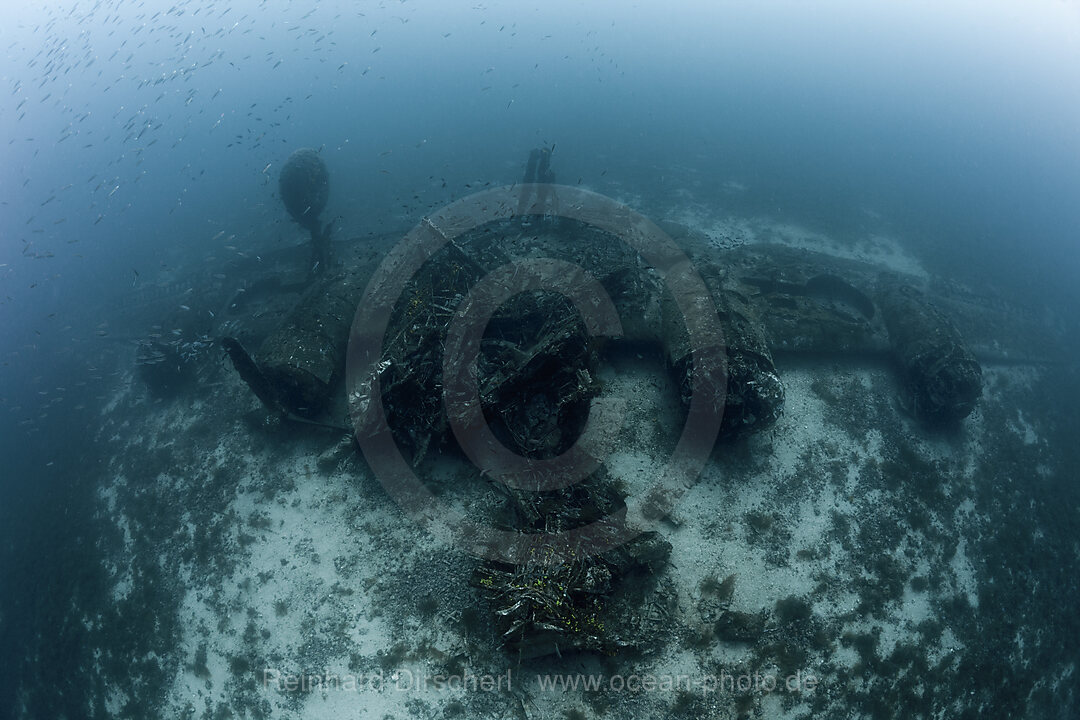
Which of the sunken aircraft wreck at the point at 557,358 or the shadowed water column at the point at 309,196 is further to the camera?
the shadowed water column at the point at 309,196

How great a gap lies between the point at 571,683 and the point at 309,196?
2256 centimetres

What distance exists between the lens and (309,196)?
2078cm

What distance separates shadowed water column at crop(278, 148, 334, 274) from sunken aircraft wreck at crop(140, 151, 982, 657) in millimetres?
3785

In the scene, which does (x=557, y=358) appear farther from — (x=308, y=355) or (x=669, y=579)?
(x=308, y=355)

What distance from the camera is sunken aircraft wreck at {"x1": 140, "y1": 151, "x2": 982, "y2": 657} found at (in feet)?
28.7

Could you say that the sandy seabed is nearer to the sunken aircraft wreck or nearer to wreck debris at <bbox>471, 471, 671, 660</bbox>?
wreck debris at <bbox>471, 471, 671, 660</bbox>

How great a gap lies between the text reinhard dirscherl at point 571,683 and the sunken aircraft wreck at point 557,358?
80 cm

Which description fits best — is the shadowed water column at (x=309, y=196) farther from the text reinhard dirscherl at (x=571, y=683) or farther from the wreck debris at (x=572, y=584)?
the text reinhard dirscherl at (x=571, y=683)

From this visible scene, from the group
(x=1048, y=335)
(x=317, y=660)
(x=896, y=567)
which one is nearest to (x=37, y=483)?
(x=317, y=660)

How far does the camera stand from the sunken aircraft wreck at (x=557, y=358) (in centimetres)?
875

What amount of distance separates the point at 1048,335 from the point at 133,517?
3467cm

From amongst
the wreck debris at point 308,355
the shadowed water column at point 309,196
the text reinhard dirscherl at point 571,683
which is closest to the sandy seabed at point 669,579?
the text reinhard dirscherl at point 571,683

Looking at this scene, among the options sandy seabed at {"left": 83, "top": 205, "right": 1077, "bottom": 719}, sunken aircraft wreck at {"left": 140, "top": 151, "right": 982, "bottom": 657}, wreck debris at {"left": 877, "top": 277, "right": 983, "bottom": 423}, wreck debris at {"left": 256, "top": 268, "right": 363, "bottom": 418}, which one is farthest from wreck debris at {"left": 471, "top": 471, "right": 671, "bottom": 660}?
wreck debris at {"left": 877, "top": 277, "right": 983, "bottom": 423}

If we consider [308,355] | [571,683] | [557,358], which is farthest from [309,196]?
[571,683]
